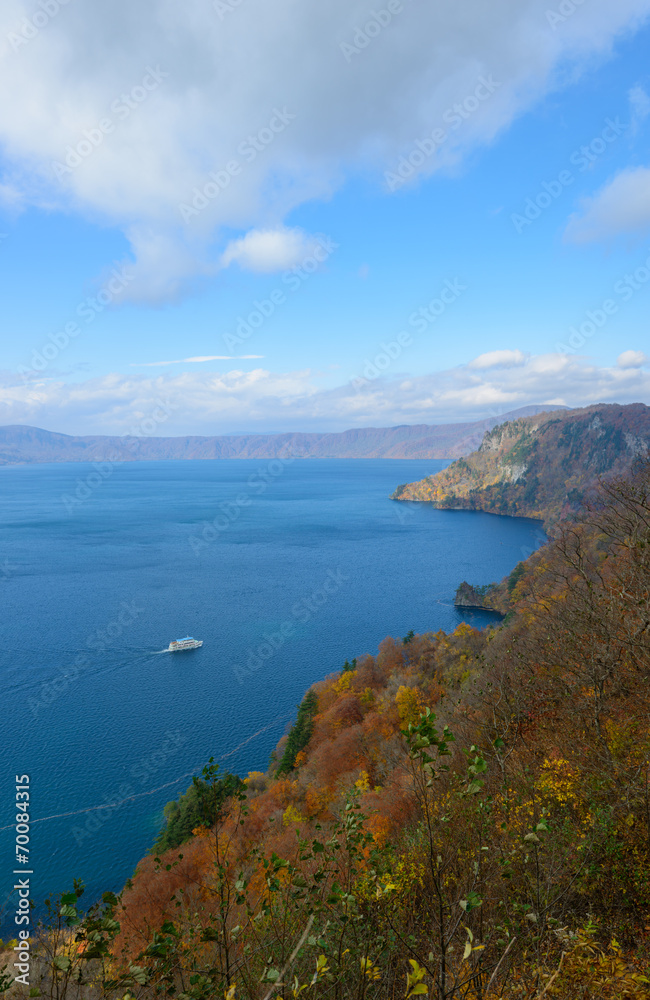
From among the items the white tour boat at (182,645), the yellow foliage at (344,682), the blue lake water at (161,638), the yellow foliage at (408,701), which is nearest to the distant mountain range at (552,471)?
the blue lake water at (161,638)

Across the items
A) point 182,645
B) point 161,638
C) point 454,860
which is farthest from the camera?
point 161,638

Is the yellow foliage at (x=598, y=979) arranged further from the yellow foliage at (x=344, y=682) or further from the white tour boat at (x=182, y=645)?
the white tour boat at (x=182, y=645)

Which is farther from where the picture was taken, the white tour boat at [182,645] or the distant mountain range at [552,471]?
the distant mountain range at [552,471]

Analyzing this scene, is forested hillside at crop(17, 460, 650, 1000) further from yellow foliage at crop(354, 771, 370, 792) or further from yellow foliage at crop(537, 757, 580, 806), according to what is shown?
yellow foliage at crop(354, 771, 370, 792)

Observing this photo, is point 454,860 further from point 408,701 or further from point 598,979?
point 408,701

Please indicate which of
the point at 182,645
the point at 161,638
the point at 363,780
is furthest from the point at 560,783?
the point at 161,638

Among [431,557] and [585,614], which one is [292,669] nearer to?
[585,614]
